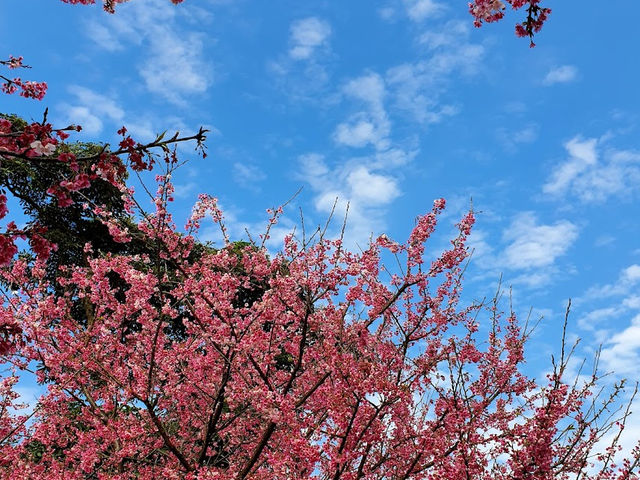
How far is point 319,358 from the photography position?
29.2ft

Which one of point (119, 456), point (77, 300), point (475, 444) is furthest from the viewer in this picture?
point (77, 300)

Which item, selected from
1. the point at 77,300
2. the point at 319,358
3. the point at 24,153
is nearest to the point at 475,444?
the point at 319,358

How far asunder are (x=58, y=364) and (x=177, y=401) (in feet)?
7.93

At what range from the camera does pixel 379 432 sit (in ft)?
23.8

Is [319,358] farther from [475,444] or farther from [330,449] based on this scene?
[475,444]

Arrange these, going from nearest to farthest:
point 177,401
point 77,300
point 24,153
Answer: point 24,153 < point 177,401 < point 77,300

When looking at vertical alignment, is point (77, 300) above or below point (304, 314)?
above

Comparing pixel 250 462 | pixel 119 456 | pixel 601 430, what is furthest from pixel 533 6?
pixel 119 456

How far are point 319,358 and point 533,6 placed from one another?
6.51 meters

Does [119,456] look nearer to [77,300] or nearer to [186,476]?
[186,476]

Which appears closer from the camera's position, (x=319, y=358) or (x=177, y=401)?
(x=319, y=358)

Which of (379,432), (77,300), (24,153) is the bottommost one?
(379,432)

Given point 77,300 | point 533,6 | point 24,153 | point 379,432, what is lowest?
point 379,432

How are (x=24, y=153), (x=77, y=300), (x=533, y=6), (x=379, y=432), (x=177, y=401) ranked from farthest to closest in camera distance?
(x=77, y=300)
(x=177, y=401)
(x=379, y=432)
(x=24, y=153)
(x=533, y=6)
